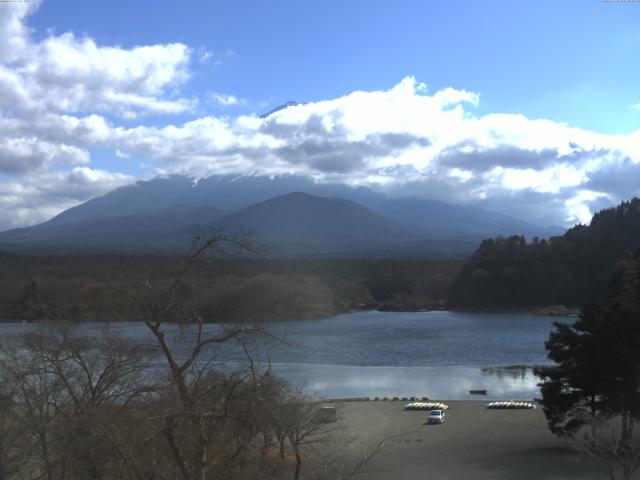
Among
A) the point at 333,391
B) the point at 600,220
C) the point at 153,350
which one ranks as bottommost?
the point at 333,391

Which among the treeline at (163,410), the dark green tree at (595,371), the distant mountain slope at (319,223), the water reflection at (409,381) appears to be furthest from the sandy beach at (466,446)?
the distant mountain slope at (319,223)

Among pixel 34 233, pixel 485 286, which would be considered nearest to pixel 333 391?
pixel 485 286

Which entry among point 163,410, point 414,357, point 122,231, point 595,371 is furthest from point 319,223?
point 163,410

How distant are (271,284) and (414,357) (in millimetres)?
19570

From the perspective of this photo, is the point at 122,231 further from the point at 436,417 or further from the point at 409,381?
the point at 436,417

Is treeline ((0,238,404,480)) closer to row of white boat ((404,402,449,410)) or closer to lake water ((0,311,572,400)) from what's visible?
lake water ((0,311,572,400))

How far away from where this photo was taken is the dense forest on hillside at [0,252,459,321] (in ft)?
123

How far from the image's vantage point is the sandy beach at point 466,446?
13.4 metres

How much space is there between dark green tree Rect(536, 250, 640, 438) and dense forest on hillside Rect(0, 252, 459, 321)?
8329mm

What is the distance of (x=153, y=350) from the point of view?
4.93 m

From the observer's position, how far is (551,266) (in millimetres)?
67125

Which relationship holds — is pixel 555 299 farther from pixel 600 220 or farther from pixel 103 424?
pixel 103 424

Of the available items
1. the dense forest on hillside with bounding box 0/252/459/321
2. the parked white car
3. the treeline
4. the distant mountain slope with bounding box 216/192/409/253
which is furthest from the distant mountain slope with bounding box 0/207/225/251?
the treeline

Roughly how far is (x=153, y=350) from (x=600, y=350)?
11.8 metres
